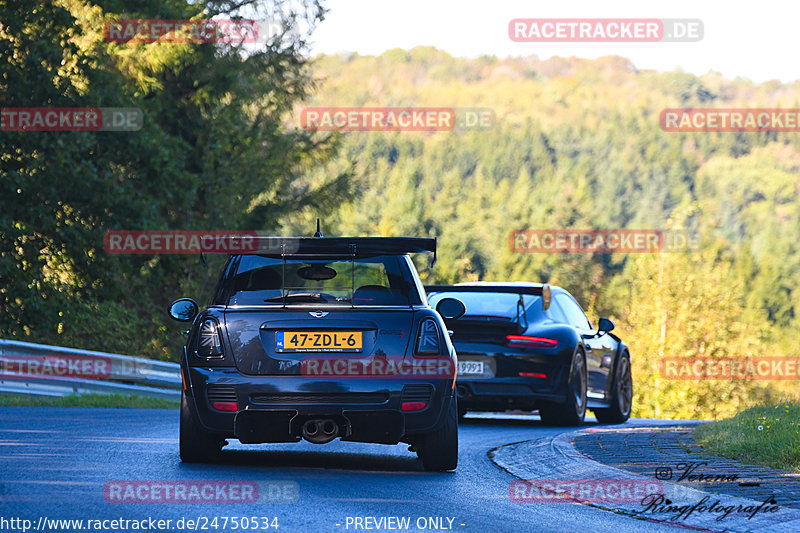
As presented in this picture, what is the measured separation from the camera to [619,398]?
16.2 metres

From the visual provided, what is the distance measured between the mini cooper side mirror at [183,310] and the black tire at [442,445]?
207 cm

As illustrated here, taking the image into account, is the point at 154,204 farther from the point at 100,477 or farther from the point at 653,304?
the point at 653,304

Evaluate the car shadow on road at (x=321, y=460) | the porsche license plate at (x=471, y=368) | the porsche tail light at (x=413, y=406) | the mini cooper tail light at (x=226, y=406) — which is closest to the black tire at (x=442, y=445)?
the car shadow on road at (x=321, y=460)

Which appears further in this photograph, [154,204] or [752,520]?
[154,204]

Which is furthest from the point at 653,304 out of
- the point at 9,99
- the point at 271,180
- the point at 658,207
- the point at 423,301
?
the point at 658,207

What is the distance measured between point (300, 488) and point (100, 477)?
4.12 feet

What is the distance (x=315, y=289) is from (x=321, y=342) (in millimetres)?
781

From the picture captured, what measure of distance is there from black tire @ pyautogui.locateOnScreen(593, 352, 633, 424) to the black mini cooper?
25.5 feet

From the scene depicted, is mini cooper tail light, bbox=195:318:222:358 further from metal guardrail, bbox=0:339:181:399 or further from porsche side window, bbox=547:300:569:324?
metal guardrail, bbox=0:339:181:399

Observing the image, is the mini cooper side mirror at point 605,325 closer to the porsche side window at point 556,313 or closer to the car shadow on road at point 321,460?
Answer: the porsche side window at point 556,313

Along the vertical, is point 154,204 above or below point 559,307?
above

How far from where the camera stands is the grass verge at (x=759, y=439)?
351 inches

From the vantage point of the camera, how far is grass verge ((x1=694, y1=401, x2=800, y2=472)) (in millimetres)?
8914

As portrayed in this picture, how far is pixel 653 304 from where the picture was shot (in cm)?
7269
